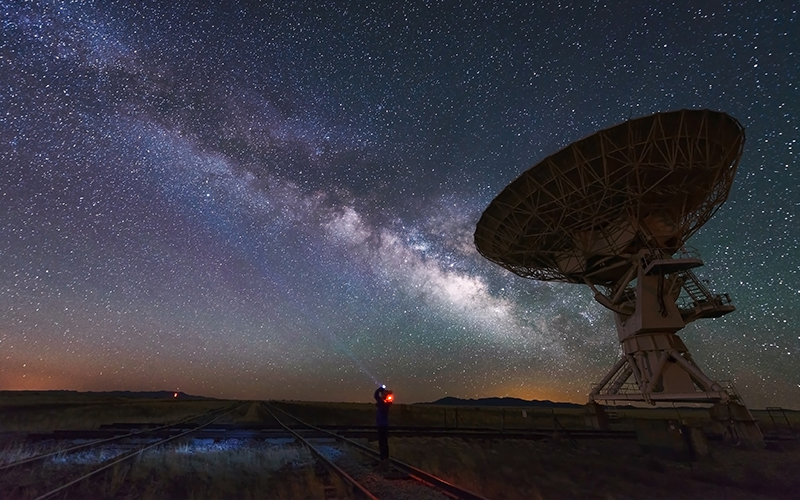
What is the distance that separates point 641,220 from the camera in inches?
840

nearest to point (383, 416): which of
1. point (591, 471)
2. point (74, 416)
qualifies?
point (591, 471)

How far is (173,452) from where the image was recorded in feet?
35.9

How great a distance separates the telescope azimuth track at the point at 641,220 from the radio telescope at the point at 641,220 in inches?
2.1

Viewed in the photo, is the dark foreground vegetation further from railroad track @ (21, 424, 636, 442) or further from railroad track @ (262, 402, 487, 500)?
railroad track @ (21, 424, 636, 442)

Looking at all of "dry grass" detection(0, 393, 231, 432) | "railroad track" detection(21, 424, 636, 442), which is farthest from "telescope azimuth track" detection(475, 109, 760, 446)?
"dry grass" detection(0, 393, 231, 432)

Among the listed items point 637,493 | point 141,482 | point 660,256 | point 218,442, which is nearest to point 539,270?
point 660,256

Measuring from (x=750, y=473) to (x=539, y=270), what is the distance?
15770mm

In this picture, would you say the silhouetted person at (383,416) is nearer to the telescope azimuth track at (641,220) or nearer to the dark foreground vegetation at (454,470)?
the dark foreground vegetation at (454,470)

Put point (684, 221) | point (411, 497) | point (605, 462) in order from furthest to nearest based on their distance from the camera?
point (684, 221)
point (605, 462)
point (411, 497)

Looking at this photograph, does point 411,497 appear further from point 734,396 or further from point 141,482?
point 734,396

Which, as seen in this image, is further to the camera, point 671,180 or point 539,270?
point 539,270

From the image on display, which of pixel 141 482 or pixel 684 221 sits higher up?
pixel 684 221

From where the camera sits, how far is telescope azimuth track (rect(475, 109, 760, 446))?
736 inches

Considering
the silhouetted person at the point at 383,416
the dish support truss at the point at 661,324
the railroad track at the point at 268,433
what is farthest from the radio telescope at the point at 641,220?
the silhouetted person at the point at 383,416
